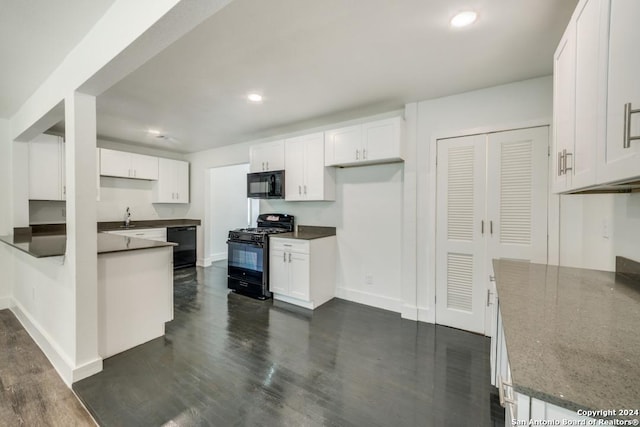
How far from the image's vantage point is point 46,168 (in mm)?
3748

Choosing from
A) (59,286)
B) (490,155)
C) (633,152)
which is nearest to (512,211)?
(490,155)

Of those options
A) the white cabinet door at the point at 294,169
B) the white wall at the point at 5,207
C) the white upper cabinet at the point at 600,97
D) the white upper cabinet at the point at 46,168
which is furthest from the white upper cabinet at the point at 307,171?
the white wall at the point at 5,207

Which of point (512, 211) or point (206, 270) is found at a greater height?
point (512, 211)

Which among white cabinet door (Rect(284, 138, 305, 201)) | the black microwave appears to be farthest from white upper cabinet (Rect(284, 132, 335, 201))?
the black microwave

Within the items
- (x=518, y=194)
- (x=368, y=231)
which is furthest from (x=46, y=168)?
(x=518, y=194)

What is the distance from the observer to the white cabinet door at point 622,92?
2.66 ft

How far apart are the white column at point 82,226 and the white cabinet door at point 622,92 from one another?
9.79ft

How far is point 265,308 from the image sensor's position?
347 cm

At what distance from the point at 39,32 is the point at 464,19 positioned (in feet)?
9.23

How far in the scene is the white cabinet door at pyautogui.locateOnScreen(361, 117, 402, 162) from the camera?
3.06 meters

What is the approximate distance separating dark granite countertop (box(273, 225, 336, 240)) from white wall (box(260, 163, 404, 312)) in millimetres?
79

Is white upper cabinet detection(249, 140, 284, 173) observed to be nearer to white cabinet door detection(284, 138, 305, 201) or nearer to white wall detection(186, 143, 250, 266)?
white cabinet door detection(284, 138, 305, 201)

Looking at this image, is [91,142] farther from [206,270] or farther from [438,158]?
[206,270]

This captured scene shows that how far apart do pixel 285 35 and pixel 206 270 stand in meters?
4.66
